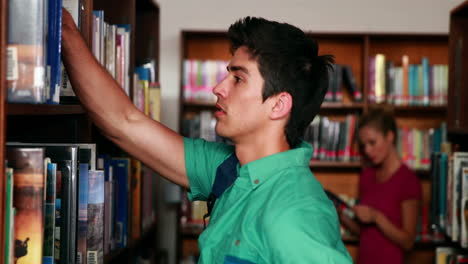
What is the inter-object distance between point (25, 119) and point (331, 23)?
3040 mm

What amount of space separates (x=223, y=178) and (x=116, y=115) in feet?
1.11

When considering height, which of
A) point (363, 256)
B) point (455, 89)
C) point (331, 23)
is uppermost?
point (331, 23)

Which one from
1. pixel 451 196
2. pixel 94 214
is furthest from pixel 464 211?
pixel 94 214

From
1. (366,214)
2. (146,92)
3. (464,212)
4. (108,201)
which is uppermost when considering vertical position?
(146,92)

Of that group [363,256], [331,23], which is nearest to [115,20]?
[363,256]

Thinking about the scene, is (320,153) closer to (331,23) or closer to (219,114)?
(331,23)

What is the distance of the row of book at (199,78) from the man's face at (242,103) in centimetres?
235

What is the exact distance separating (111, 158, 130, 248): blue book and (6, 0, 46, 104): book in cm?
99

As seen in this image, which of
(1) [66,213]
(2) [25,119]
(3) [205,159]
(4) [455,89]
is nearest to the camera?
(1) [66,213]

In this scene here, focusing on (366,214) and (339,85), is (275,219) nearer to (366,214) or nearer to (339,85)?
(366,214)

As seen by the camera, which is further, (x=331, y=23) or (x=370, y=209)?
(x=331, y=23)

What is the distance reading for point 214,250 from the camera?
1362mm

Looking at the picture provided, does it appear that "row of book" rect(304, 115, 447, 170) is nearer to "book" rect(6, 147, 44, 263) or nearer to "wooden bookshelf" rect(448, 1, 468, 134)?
"wooden bookshelf" rect(448, 1, 468, 134)

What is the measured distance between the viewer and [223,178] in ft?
5.31
